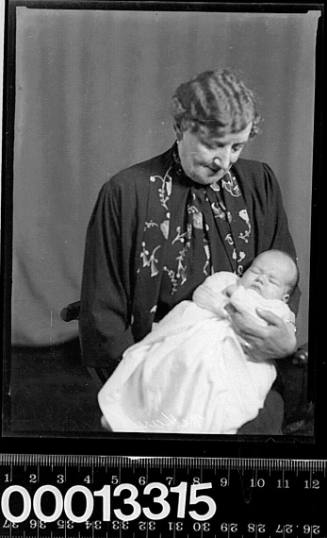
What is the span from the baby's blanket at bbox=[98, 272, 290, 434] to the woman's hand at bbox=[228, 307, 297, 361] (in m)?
0.01

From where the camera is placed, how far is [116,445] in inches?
54.4

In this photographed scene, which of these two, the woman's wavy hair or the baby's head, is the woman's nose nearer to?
the woman's wavy hair

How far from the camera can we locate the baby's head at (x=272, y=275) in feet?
4.42

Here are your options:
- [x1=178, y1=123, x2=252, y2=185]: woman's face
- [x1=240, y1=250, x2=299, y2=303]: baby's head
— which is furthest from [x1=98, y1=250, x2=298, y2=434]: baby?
[x1=178, y1=123, x2=252, y2=185]: woman's face

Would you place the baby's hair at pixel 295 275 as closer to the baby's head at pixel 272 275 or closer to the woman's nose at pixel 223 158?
the baby's head at pixel 272 275

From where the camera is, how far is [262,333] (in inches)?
53.2

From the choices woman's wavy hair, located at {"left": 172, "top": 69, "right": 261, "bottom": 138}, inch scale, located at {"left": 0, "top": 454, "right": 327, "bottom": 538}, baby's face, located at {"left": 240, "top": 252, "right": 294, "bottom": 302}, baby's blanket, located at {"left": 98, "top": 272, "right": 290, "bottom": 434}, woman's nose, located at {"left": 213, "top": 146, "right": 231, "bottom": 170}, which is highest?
woman's wavy hair, located at {"left": 172, "top": 69, "right": 261, "bottom": 138}

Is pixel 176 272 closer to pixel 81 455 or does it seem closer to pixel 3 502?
pixel 81 455

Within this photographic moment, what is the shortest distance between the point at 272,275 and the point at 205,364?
0.17m

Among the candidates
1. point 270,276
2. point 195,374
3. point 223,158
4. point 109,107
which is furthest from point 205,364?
point 109,107

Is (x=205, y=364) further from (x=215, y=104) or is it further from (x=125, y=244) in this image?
(x=215, y=104)

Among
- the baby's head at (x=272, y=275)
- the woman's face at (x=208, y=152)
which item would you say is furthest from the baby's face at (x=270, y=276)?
the woman's face at (x=208, y=152)

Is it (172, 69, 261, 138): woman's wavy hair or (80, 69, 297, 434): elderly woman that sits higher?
(172, 69, 261, 138): woman's wavy hair

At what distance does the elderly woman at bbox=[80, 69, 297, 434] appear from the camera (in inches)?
53.4
